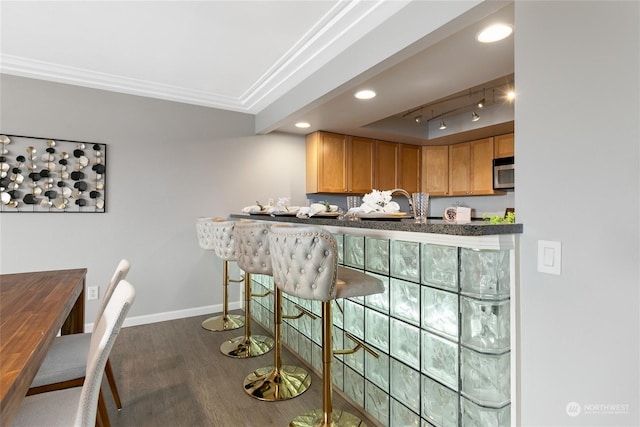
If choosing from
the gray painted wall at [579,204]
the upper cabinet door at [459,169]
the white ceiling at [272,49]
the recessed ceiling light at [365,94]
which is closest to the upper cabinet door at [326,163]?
the white ceiling at [272,49]

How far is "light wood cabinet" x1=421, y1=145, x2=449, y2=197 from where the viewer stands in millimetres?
4980

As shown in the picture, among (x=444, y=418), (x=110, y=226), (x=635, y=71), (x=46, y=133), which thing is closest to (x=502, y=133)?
(x=635, y=71)

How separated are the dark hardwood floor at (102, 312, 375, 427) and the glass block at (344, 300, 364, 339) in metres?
0.44

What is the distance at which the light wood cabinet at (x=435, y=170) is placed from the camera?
4.98 metres

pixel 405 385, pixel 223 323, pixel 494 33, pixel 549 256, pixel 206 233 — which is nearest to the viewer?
pixel 549 256

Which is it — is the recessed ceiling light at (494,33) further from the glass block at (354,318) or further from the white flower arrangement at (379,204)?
the glass block at (354,318)

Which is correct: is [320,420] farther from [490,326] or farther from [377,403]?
[490,326]

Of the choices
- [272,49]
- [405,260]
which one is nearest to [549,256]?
[405,260]

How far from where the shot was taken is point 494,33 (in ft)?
6.39

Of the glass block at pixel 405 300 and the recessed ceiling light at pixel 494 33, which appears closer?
the glass block at pixel 405 300

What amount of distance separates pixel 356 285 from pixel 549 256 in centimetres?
79

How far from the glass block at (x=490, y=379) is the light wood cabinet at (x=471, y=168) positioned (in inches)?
140

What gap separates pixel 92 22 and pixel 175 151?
4.72 feet

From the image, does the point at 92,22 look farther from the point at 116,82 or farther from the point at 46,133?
the point at 46,133
